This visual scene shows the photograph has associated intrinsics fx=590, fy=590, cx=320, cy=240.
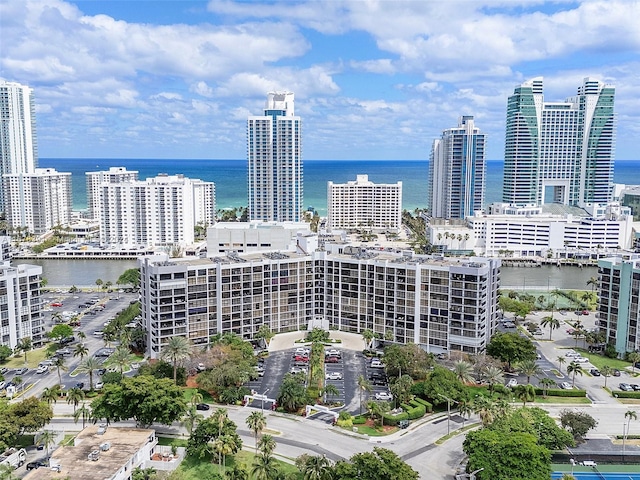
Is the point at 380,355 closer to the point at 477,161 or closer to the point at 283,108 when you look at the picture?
the point at 283,108

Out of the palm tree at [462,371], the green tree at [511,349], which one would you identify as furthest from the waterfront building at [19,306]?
the green tree at [511,349]

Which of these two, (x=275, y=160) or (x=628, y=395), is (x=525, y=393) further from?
(x=275, y=160)

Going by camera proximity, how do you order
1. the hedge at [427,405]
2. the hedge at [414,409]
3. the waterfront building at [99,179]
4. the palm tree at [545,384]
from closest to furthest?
the hedge at [414,409]
the hedge at [427,405]
the palm tree at [545,384]
the waterfront building at [99,179]

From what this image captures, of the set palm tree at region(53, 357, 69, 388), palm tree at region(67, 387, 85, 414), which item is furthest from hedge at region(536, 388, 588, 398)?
palm tree at region(53, 357, 69, 388)

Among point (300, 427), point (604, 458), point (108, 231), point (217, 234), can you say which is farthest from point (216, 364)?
point (108, 231)

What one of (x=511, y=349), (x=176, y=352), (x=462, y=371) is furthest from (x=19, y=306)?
(x=511, y=349)

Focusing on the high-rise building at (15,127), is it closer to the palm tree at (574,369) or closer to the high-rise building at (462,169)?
the high-rise building at (462,169)
